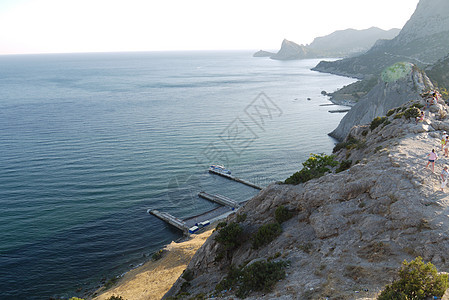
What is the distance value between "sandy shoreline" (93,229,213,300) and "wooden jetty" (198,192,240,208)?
50.6 feet

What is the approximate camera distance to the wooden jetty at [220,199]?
64.6 metres

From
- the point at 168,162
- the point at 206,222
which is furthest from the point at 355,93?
the point at 206,222

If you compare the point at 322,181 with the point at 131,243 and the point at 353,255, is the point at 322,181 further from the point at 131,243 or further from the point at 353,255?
the point at 131,243

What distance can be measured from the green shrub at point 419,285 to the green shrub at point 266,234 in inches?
501

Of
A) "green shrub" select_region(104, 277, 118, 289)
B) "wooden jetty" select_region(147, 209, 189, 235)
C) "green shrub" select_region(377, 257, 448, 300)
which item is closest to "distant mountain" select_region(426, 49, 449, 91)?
"wooden jetty" select_region(147, 209, 189, 235)

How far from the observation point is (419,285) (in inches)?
555

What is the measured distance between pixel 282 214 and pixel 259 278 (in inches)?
340

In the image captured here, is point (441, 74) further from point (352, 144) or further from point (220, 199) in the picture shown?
point (220, 199)

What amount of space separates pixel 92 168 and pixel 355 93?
149m

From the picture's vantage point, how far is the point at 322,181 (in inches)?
1154

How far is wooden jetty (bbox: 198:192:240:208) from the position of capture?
212ft

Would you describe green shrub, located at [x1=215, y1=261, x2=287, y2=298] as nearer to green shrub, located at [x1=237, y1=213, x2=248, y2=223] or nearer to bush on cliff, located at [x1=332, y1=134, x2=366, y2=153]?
green shrub, located at [x1=237, y1=213, x2=248, y2=223]

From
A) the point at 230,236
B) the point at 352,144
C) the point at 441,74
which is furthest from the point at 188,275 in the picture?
the point at 441,74

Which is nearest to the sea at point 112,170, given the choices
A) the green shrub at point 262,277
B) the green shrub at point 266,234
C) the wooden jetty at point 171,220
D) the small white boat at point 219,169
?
the wooden jetty at point 171,220
